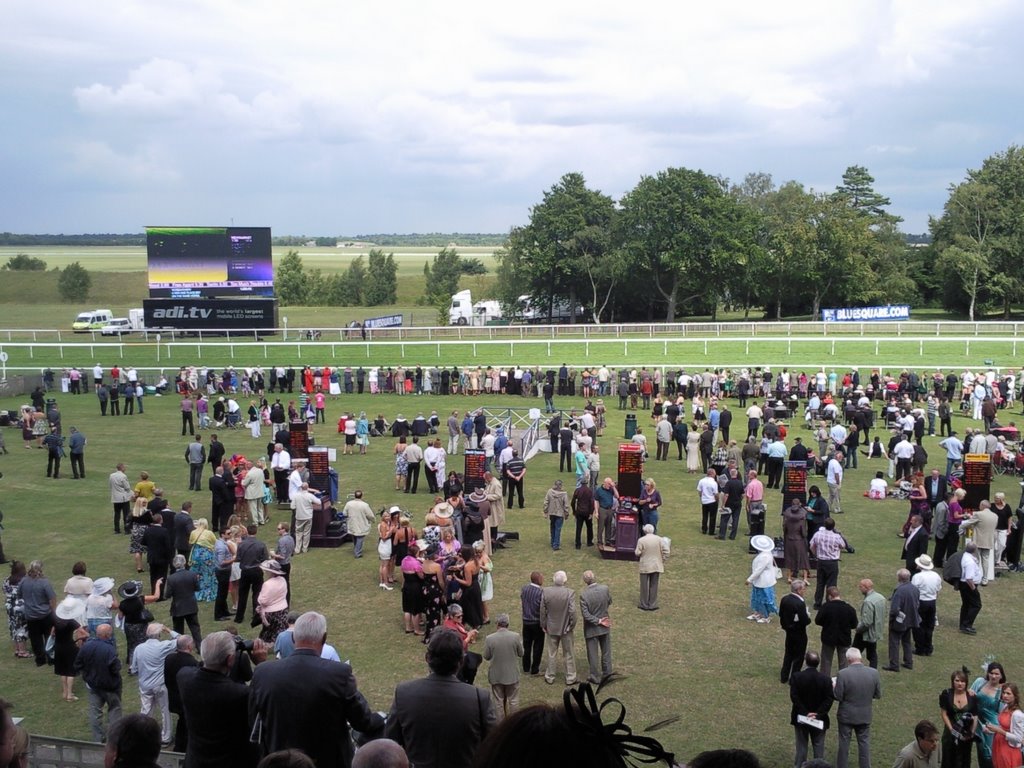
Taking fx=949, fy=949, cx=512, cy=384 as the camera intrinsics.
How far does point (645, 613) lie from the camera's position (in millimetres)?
14188

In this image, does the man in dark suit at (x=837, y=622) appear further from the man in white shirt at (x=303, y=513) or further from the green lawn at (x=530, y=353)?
the green lawn at (x=530, y=353)

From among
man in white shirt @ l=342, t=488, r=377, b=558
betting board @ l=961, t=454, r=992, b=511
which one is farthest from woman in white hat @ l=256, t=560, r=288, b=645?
betting board @ l=961, t=454, r=992, b=511

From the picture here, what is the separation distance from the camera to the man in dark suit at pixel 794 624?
10898mm

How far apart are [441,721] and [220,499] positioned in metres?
13.9

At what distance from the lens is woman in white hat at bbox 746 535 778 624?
43.9 feet

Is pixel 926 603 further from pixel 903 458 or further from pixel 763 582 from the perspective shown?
pixel 903 458

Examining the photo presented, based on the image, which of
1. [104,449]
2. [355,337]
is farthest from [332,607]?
[355,337]

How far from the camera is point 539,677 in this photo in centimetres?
1182

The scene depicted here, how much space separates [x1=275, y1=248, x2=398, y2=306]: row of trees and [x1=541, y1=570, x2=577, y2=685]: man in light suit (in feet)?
346

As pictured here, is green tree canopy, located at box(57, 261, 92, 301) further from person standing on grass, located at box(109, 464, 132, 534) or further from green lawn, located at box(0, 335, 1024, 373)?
person standing on grass, located at box(109, 464, 132, 534)

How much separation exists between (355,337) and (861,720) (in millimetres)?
43624

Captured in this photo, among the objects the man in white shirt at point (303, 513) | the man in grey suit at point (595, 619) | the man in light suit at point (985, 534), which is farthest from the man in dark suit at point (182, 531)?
the man in light suit at point (985, 534)

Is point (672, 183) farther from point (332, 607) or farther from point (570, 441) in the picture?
point (332, 607)

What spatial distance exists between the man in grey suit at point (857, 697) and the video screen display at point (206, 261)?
47449 mm
